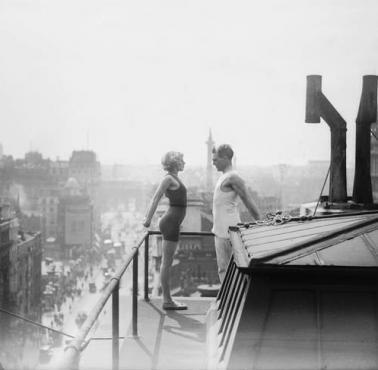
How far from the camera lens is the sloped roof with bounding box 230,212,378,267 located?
119 inches

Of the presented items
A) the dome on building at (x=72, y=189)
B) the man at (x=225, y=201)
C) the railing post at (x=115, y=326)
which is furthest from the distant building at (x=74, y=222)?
the railing post at (x=115, y=326)

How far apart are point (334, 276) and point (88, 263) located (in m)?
78.9

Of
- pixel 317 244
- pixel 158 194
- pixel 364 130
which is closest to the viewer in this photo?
pixel 317 244

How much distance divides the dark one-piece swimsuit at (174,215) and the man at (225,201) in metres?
A: 0.39

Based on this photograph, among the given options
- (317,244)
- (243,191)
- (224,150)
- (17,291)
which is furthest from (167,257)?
(17,291)

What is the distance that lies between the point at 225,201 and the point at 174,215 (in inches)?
23.0

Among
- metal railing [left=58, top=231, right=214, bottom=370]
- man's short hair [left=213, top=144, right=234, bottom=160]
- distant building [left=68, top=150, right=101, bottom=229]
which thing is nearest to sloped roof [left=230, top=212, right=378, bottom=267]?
metal railing [left=58, top=231, right=214, bottom=370]

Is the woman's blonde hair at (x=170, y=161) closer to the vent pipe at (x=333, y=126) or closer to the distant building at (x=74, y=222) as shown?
the vent pipe at (x=333, y=126)

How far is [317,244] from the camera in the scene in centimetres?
333

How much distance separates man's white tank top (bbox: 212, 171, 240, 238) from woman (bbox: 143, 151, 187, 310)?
→ 1.38 feet

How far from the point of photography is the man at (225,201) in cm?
569

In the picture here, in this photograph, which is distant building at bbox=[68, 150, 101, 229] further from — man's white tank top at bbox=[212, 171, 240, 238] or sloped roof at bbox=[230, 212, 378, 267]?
sloped roof at bbox=[230, 212, 378, 267]

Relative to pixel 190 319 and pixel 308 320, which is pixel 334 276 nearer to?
pixel 308 320

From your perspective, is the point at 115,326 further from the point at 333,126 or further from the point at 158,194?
the point at 333,126
